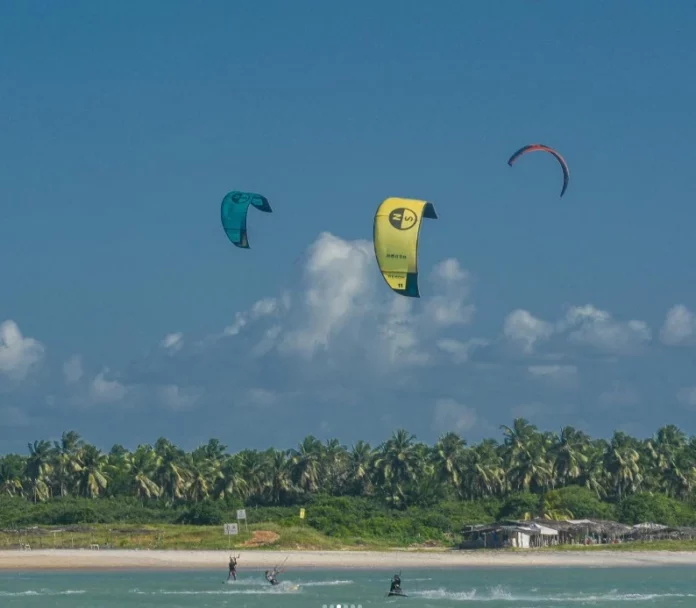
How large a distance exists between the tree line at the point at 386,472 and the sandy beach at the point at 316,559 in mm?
14307

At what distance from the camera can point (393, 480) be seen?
6925 centimetres

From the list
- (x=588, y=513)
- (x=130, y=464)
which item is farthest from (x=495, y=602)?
(x=130, y=464)

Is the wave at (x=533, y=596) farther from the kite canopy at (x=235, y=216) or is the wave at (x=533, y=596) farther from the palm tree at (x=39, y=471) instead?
the palm tree at (x=39, y=471)

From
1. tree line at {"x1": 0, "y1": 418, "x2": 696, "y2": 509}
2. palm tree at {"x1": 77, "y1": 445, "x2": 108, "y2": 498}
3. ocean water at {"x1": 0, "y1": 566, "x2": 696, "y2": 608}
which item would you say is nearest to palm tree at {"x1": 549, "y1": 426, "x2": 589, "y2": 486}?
tree line at {"x1": 0, "y1": 418, "x2": 696, "y2": 509}

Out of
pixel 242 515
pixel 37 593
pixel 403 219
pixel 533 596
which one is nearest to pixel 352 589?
pixel 533 596

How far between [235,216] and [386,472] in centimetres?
3629

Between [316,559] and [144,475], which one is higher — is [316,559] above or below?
below

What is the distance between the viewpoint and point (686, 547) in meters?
57.2

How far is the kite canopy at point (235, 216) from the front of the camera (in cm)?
3466

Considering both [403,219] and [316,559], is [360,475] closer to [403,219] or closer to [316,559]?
[316,559]

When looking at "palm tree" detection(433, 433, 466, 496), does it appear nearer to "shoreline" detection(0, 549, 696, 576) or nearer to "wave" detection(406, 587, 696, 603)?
"shoreline" detection(0, 549, 696, 576)

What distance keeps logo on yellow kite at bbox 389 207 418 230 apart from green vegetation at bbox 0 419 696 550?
3481 cm

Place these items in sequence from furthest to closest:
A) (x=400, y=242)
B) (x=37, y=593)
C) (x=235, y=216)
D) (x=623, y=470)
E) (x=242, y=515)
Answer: (x=623, y=470) < (x=242, y=515) < (x=37, y=593) < (x=235, y=216) < (x=400, y=242)

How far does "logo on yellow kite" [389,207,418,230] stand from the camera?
2884 cm
